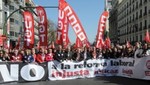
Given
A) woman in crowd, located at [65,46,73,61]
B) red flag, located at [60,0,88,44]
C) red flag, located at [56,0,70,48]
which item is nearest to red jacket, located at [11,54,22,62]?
woman in crowd, located at [65,46,73,61]

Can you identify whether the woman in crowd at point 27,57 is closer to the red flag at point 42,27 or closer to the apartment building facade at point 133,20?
the red flag at point 42,27

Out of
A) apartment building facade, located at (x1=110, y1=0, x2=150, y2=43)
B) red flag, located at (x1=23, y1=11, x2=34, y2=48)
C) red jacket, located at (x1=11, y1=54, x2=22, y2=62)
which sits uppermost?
apartment building facade, located at (x1=110, y1=0, x2=150, y2=43)

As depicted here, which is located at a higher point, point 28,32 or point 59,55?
point 28,32

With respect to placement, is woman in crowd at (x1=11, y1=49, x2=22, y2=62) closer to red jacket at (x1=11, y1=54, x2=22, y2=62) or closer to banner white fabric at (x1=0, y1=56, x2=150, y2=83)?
red jacket at (x1=11, y1=54, x2=22, y2=62)

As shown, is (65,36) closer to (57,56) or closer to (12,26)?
(57,56)

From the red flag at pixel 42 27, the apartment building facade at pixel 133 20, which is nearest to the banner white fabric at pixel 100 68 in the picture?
the red flag at pixel 42 27

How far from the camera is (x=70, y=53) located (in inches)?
714

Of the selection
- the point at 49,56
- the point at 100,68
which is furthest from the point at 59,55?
the point at 100,68

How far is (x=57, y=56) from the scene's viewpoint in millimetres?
17594

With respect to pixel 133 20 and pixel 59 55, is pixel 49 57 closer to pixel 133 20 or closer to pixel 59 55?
pixel 59 55

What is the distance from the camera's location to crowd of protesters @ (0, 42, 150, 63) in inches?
654

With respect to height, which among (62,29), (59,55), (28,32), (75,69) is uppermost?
(62,29)

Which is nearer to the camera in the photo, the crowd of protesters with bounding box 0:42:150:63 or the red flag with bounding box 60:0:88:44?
the crowd of protesters with bounding box 0:42:150:63

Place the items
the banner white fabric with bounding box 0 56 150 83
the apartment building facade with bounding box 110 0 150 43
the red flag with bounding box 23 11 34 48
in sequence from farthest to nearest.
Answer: the apartment building facade with bounding box 110 0 150 43 < the red flag with bounding box 23 11 34 48 < the banner white fabric with bounding box 0 56 150 83
